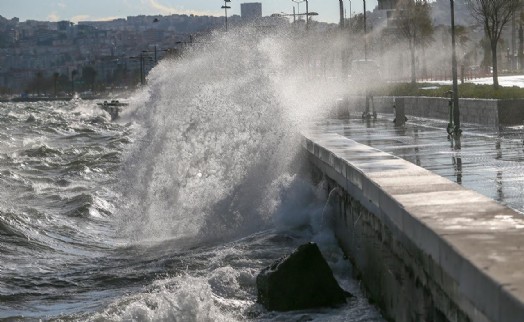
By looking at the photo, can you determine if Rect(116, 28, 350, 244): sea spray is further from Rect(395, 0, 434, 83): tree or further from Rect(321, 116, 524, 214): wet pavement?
Rect(395, 0, 434, 83): tree

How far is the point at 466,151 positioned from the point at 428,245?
36.2 ft

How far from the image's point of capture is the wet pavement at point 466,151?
41.8ft

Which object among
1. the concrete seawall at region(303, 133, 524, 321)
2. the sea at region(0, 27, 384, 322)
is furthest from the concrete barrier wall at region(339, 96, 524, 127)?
the concrete seawall at region(303, 133, 524, 321)

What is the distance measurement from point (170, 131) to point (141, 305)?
→ 15467 mm

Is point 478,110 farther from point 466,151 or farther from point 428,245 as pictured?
point 428,245

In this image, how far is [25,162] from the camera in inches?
1677

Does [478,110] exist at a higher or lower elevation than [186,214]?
higher

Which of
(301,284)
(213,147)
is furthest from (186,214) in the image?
(301,284)

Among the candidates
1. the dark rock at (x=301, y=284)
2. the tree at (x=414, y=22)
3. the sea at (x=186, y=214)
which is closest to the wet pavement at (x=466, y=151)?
the sea at (x=186, y=214)

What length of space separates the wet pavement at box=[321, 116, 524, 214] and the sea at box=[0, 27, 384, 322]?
1.65m

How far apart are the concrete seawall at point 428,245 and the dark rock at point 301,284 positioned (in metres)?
0.43

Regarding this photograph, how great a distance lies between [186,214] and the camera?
799 inches

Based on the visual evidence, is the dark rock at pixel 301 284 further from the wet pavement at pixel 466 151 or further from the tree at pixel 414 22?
the tree at pixel 414 22

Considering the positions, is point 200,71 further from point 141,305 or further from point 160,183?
A: point 141,305
